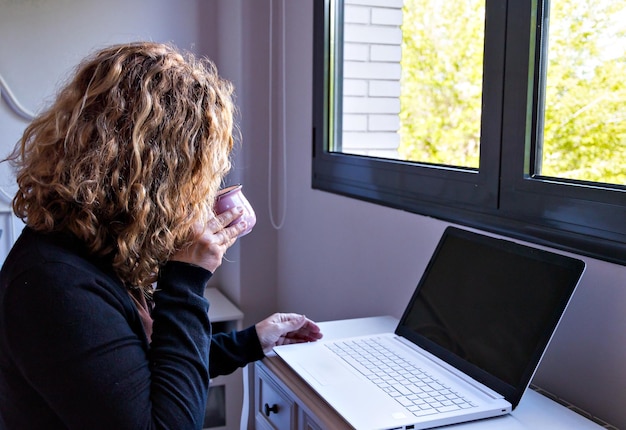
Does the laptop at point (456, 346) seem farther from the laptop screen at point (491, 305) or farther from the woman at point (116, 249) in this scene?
the woman at point (116, 249)

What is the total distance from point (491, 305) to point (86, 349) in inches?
27.5

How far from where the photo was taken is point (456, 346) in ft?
4.25

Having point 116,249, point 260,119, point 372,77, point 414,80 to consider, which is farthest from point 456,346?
point 260,119

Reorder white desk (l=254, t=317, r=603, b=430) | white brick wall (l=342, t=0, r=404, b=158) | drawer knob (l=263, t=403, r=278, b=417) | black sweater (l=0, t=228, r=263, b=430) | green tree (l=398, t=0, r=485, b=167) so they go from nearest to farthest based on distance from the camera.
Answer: black sweater (l=0, t=228, r=263, b=430) → white desk (l=254, t=317, r=603, b=430) → drawer knob (l=263, t=403, r=278, b=417) → green tree (l=398, t=0, r=485, b=167) → white brick wall (l=342, t=0, r=404, b=158)

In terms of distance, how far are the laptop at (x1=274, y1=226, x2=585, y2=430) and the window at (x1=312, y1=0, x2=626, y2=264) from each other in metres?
0.09

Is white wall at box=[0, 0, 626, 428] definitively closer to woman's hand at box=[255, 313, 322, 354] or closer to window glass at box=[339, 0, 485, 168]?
window glass at box=[339, 0, 485, 168]

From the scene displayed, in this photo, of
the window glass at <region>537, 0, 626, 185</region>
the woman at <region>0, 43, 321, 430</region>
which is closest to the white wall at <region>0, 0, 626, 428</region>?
the window glass at <region>537, 0, 626, 185</region>

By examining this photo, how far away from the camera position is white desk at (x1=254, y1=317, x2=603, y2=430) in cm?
108

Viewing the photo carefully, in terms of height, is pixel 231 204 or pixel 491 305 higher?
pixel 231 204

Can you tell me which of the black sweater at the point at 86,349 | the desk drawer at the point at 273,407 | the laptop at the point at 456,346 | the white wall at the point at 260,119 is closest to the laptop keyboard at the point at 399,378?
Answer: the laptop at the point at 456,346

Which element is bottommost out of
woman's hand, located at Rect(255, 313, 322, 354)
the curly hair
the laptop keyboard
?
the laptop keyboard

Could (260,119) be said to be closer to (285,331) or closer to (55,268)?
(285,331)

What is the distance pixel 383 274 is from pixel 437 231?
10.8 inches

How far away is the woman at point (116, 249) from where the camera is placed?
93 centimetres
